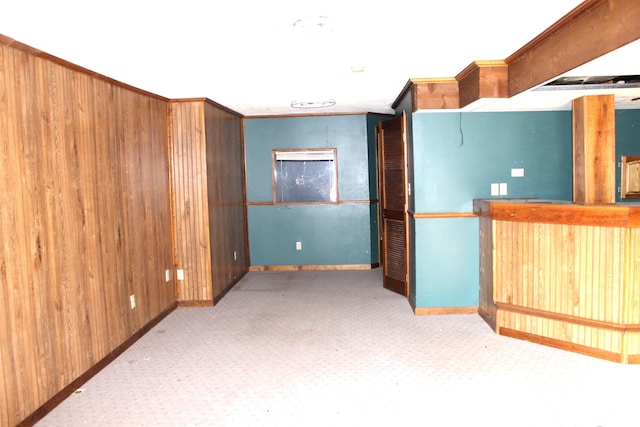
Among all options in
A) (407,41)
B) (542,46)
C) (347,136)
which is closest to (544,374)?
(542,46)

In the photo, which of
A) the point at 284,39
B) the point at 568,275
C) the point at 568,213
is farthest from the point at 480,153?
the point at 284,39

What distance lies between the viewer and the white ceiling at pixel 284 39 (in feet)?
7.45

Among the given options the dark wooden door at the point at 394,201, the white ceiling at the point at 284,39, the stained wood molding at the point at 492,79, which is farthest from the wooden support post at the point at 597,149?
the dark wooden door at the point at 394,201

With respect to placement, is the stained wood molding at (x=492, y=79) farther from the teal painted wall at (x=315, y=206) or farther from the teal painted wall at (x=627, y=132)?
the teal painted wall at (x=315, y=206)

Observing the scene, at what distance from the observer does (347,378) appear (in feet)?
10.0

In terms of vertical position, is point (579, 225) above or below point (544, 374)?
above

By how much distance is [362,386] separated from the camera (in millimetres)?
2930

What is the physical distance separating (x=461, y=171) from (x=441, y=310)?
143 centimetres

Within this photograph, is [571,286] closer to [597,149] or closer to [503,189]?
[597,149]

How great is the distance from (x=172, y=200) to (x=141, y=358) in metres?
1.87

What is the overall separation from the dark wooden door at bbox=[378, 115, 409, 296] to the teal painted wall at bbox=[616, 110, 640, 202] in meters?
2.36

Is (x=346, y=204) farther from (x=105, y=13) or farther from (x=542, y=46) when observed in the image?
(x=105, y=13)

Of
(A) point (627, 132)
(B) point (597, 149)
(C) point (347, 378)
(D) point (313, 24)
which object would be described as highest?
(D) point (313, 24)

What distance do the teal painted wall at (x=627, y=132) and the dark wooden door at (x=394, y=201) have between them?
7.75ft
